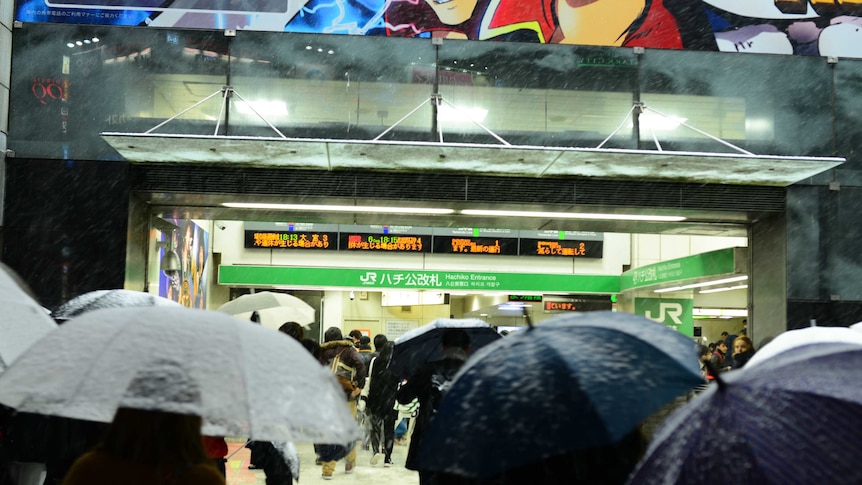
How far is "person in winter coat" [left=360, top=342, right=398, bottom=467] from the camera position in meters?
9.30

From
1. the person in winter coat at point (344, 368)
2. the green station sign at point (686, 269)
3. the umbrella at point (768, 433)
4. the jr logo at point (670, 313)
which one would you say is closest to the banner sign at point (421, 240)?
the green station sign at point (686, 269)

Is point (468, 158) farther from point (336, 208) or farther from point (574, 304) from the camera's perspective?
point (574, 304)

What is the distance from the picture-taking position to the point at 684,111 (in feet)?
33.6

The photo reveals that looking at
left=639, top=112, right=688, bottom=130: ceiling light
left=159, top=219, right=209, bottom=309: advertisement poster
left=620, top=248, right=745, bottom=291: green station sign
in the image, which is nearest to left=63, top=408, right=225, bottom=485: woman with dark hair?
left=639, top=112, right=688, bottom=130: ceiling light

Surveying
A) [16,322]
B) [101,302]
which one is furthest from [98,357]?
[101,302]

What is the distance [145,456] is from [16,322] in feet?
3.55

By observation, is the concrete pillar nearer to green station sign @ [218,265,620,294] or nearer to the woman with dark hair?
green station sign @ [218,265,620,294]

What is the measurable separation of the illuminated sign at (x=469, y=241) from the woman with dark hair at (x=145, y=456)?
1721cm

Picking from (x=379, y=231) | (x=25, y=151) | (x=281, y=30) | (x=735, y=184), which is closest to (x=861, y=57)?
(x=735, y=184)

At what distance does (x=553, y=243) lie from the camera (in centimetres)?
1955

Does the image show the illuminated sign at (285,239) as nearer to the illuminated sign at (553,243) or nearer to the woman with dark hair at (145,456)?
the illuminated sign at (553,243)

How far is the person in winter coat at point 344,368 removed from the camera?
8.84m

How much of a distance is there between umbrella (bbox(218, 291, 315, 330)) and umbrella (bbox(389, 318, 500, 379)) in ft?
14.3

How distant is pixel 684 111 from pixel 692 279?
180 inches
